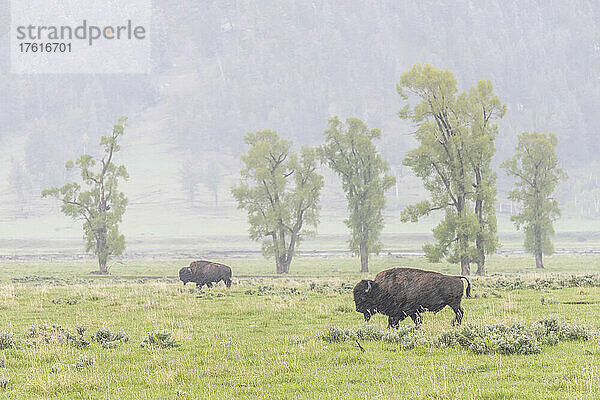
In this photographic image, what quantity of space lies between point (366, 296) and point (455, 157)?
90.4ft

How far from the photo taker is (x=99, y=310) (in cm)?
2266

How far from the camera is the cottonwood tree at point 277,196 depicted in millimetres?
57062

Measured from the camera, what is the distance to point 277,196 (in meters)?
58.3

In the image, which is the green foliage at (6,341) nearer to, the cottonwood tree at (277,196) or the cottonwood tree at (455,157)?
the cottonwood tree at (455,157)

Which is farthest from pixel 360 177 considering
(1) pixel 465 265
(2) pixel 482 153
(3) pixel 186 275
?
(3) pixel 186 275

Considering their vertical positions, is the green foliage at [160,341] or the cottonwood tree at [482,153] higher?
the cottonwood tree at [482,153]

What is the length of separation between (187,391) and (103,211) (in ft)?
162

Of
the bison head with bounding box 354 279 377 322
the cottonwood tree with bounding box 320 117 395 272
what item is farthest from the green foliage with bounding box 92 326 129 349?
the cottonwood tree with bounding box 320 117 395 272

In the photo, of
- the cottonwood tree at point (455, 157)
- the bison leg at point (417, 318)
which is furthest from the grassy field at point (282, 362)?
the cottonwood tree at point (455, 157)

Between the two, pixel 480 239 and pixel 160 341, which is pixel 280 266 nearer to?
pixel 480 239

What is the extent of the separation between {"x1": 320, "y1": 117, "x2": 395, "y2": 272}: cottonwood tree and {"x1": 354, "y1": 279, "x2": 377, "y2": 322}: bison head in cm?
3952

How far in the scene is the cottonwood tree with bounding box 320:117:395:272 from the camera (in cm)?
5619

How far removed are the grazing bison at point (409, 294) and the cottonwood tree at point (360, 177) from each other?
39.6 metres

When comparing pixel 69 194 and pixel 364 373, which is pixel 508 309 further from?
pixel 69 194
